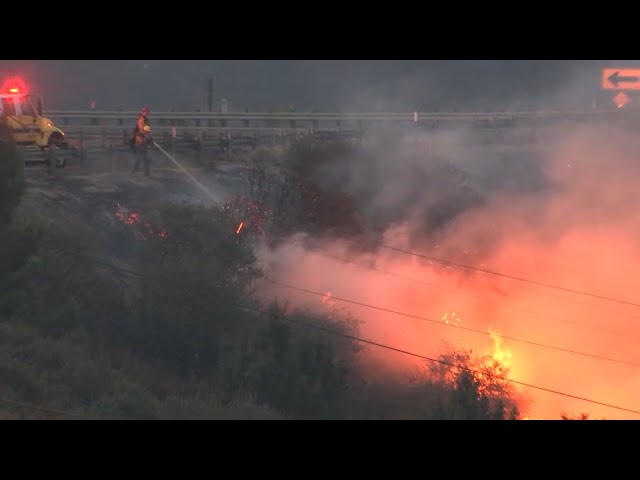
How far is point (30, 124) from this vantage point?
32.8 m

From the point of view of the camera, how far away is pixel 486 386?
23922 mm

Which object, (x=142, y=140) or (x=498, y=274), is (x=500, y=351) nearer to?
→ (x=498, y=274)

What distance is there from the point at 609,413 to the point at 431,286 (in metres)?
11.9

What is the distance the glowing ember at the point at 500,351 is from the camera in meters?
30.9

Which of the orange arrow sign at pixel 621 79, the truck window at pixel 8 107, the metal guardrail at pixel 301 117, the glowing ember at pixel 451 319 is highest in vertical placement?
Result: the metal guardrail at pixel 301 117

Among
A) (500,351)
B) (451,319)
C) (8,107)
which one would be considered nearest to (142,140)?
(8,107)

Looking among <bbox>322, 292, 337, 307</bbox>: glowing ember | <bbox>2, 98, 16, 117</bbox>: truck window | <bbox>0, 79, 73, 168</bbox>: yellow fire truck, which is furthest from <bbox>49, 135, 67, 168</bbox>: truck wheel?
<bbox>322, 292, 337, 307</bbox>: glowing ember

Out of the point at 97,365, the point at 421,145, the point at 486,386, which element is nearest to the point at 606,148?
the point at 421,145

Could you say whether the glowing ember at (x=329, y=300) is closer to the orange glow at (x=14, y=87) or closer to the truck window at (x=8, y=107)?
the truck window at (x=8, y=107)

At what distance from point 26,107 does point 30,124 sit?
59cm

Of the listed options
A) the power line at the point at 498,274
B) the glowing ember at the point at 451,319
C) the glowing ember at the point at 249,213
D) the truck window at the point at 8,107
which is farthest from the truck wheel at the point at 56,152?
the glowing ember at the point at 451,319

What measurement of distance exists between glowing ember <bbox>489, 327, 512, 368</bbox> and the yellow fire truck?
617 inches

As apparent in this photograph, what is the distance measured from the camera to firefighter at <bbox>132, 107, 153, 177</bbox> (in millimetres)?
31359

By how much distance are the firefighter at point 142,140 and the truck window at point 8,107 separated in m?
3.94
